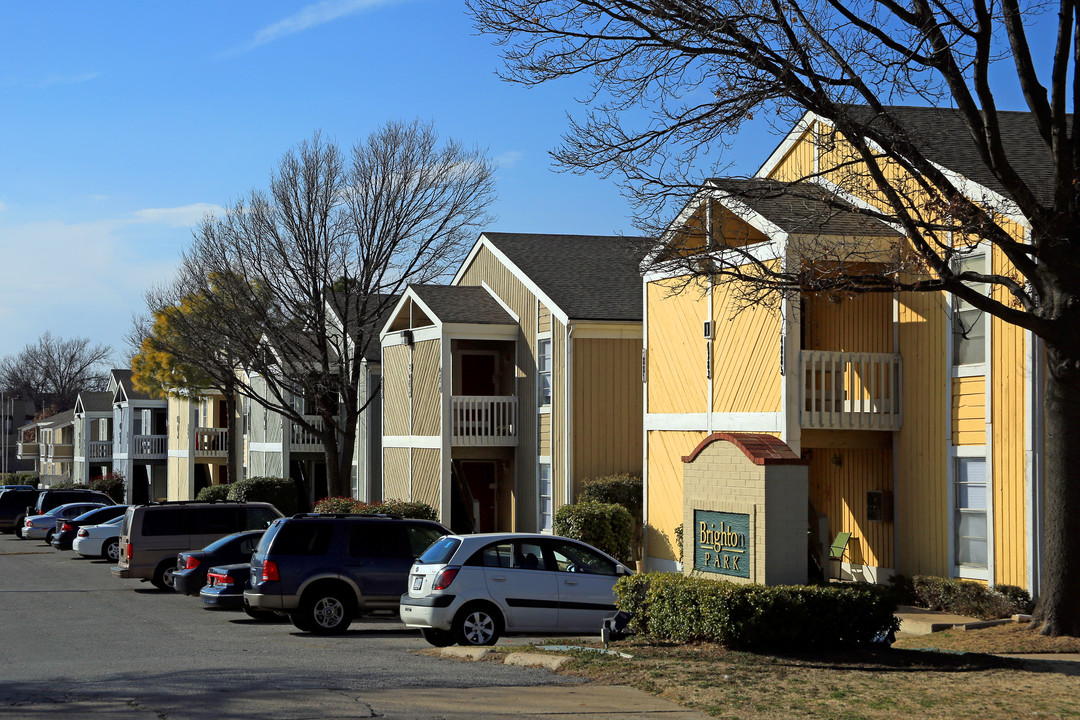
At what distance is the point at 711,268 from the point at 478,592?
16.8ft

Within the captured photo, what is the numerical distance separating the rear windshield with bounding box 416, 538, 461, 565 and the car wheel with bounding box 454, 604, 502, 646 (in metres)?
0.69

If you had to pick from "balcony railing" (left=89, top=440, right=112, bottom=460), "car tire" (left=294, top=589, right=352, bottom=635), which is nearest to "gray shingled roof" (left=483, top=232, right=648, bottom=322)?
"car tire" (left=294, top=589, right=352, bottom=635)

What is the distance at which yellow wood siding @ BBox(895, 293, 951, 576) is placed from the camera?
1878 cm

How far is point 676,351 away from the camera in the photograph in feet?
76.1

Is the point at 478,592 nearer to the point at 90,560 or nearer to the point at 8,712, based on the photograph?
the point at 8,712

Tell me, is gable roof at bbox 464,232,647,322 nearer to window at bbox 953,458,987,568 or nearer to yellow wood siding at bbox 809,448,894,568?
yellow wood siding at bbox 809,448,894,568

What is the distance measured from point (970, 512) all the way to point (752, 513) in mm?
6202

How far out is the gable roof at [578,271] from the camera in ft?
93.0

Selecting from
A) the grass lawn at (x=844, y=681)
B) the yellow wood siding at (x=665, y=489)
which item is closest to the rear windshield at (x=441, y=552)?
the grass lawn at (x=844, y=681)

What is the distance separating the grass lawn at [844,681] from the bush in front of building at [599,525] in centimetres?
1081

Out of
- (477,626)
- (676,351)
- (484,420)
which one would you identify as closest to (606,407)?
(484,420)

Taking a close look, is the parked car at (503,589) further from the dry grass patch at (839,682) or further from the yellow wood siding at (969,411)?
the yellow wood siding at (969,411)

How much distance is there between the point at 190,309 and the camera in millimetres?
34250

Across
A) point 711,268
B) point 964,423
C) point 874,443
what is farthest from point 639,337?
point 711,268
